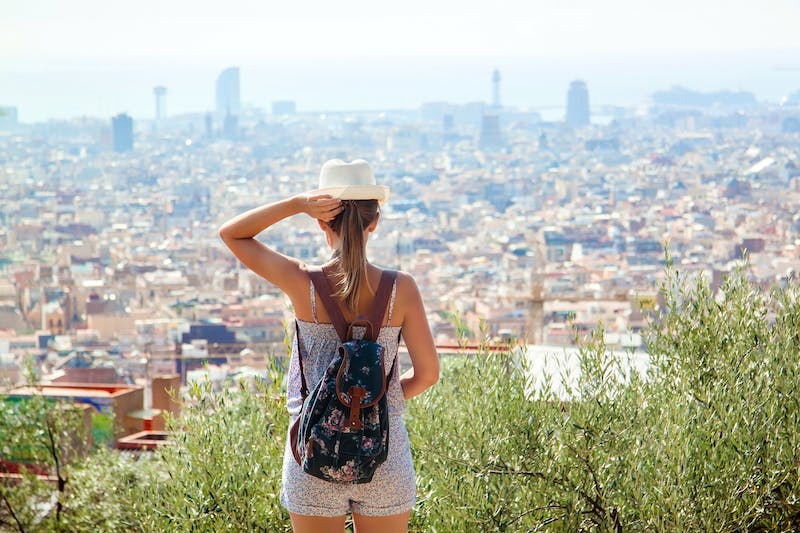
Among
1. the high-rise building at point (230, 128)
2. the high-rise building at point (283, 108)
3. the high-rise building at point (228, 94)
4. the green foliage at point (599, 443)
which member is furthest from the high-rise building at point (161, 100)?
the green foliage at point (599, 443)

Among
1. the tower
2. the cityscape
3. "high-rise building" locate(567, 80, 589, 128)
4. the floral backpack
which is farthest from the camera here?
the tower

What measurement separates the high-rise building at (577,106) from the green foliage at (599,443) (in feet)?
257

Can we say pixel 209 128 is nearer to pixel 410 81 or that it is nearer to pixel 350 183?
pixel 410 81

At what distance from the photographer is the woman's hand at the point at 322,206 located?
65.0 inches

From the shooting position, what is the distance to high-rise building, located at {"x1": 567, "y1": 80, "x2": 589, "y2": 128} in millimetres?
80250

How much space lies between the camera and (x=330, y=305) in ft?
5.32

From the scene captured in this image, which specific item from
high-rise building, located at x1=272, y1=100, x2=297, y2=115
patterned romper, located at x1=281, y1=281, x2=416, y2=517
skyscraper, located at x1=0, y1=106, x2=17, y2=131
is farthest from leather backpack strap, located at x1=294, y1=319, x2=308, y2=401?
high-rise building, located at x1=272, y1=100, x2=297, y2=115

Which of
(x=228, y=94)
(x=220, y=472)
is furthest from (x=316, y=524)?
(x=228, y=94)

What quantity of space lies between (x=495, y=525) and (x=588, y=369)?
40 centimetres

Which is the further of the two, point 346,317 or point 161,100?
point 161,100

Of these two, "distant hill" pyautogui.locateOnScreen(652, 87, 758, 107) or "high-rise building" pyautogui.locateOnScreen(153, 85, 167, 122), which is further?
"high-rise building" pyautogui.locateOnScreen(153, 85, 167, 122)

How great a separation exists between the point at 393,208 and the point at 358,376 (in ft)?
192

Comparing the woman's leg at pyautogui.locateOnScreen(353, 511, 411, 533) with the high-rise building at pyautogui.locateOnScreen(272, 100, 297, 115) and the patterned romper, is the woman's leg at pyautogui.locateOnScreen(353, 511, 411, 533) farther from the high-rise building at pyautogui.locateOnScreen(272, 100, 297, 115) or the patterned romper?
the high-rise building at pyautogui.locateOnScreen(272, 100, 297, 115)

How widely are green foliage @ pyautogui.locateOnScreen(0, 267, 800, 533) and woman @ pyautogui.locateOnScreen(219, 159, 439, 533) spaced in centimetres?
55
